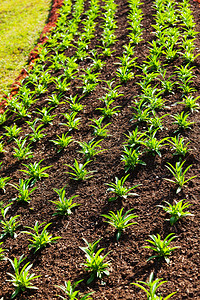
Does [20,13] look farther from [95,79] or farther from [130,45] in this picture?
[95,79]

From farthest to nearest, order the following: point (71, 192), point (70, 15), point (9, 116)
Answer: point (70, 15), point (9, 116), point (71, 192)

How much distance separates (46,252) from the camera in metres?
3.70

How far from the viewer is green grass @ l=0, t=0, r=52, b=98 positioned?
811 centimetres

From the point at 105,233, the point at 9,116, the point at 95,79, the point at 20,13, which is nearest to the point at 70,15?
the point at 20,13

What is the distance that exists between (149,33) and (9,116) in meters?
4.05

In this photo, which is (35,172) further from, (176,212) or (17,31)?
(17,31)

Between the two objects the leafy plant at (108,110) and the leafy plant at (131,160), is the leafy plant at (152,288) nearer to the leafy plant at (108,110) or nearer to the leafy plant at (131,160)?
the leafy plant at (131,160)

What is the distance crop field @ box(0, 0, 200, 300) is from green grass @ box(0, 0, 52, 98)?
2.62 feet

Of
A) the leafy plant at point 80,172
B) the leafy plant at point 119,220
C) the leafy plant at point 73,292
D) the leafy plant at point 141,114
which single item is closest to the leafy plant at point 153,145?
the leafy plant at point 141,114

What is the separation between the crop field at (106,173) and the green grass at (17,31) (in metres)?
0.80

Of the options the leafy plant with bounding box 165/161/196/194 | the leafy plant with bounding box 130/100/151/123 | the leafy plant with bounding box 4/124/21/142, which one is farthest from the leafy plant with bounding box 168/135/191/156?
Result: the leafy plant with bounding box 4/124/21/142

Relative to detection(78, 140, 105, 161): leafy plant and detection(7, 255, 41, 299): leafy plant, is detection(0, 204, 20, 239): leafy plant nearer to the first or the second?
detection(7, 255, 41, 299): leafy plant

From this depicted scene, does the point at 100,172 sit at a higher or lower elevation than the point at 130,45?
lower

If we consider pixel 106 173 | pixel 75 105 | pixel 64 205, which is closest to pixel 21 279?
pixel 64 205
